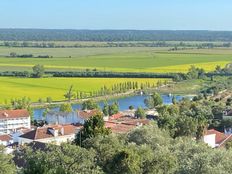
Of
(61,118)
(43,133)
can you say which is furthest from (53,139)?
(61,118)

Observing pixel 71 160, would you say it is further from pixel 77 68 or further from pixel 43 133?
pixel 77 68

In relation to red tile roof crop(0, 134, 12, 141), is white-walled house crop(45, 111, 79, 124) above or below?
below

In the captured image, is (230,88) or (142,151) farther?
(230,88)

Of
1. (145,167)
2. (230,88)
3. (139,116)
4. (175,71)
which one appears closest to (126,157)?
(145,167)

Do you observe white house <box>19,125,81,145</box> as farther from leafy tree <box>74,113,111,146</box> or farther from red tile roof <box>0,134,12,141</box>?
leafy tree <box>74,113,111,146</box>

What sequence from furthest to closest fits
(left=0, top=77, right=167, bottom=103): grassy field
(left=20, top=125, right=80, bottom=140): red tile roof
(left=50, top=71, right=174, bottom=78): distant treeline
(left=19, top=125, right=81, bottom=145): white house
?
(left=50, top=71, right=174, bottom=78): distant treeline < (left=0, top=77, right=167, bottom=103): grassy field < (left=20, top=125, right=80, bottom=140): red tile roof < (left=19, top=125, right=81, bottom=145): white house

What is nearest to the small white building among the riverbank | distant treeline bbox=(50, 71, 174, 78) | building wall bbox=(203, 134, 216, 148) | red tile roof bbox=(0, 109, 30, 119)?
red tile roof bbox=(0, 109, 30, 119)

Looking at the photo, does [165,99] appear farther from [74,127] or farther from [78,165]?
[78,165]
